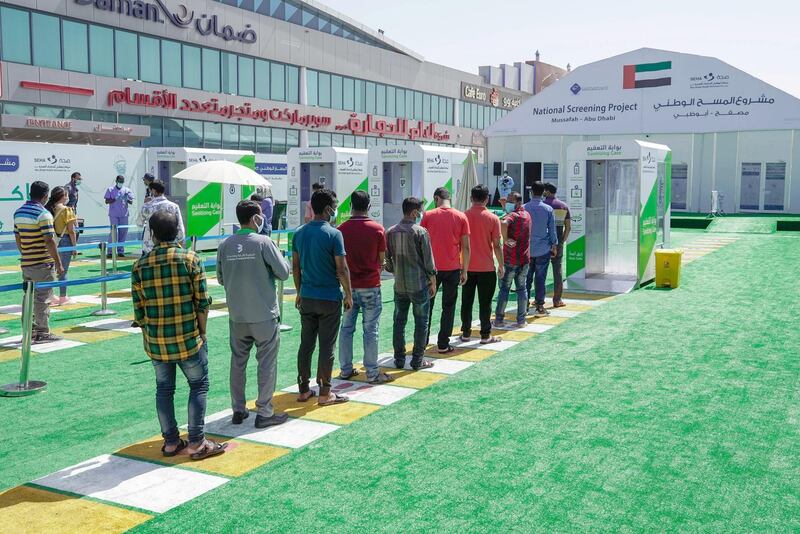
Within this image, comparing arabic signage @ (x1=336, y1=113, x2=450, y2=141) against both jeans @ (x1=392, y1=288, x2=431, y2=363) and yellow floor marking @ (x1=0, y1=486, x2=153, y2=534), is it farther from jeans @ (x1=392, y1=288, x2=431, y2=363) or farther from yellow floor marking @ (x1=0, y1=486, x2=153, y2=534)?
yellow floor marking @ (x1=0, y1=486, x2=153, y2=534)

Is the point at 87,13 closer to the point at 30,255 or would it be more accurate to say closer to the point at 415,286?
the point at 30,255

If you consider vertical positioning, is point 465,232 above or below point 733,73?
below

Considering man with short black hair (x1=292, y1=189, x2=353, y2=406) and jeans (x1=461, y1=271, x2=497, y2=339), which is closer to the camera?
man with short black hair (x1=292, y1=189, x2=353, y2=406)

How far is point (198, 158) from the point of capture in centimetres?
1891

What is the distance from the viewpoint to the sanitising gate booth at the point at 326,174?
17.1 metres

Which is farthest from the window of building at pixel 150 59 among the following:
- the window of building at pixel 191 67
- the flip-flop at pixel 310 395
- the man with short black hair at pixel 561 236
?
the flip-flop at pixel 310 395

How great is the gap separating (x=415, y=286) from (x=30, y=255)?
4.78 metres

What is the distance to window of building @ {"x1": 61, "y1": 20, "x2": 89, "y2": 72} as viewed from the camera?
2994cm

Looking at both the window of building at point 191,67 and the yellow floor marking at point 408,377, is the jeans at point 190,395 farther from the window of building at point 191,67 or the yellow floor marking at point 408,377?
the window of building at point 191,67

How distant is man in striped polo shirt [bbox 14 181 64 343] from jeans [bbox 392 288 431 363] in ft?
13.6

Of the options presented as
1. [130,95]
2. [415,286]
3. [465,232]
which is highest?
[130,95]

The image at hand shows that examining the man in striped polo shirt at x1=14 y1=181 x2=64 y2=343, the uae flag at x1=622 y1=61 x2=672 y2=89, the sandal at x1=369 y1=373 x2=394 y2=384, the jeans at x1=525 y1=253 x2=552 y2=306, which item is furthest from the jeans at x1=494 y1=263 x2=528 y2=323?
the uae flag at x1=622 y1=61 x2=672 y2=89

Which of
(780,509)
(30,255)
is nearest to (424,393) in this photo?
(780,509)

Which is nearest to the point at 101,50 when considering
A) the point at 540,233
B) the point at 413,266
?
the point at 540,233
